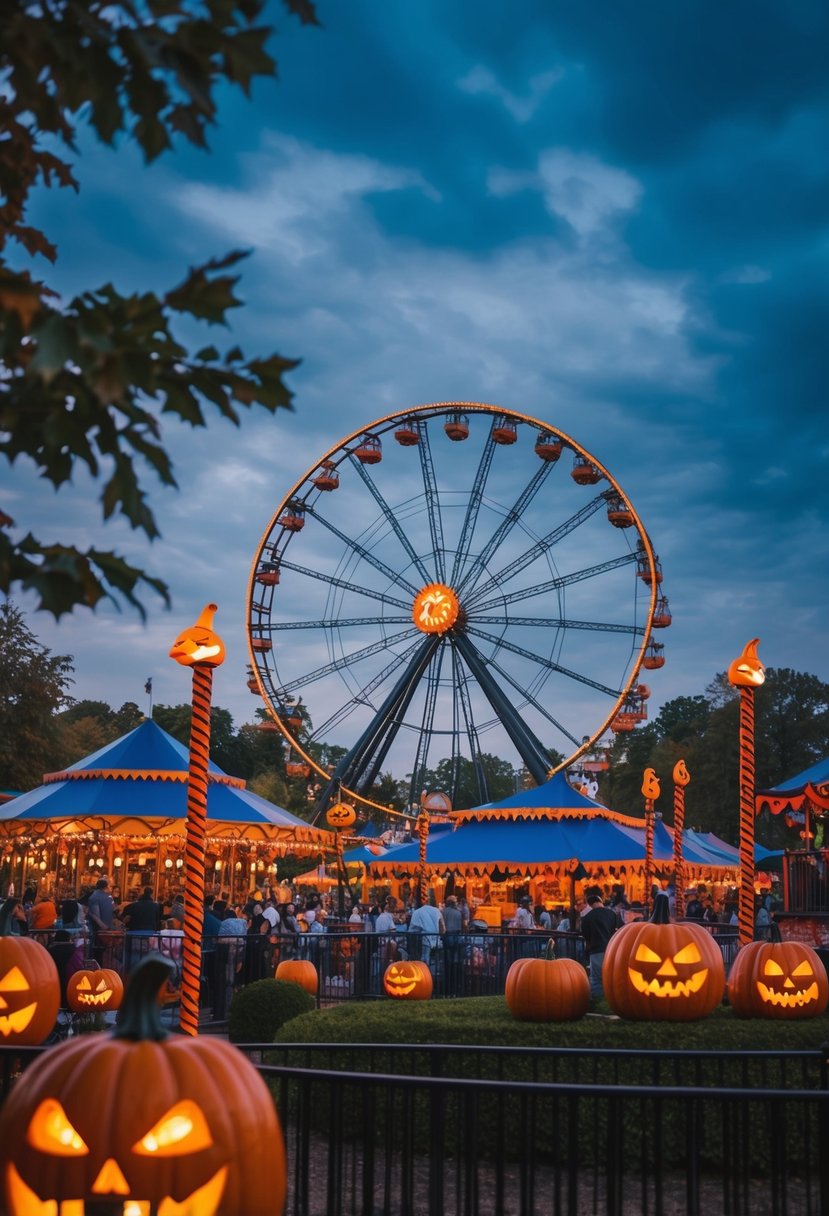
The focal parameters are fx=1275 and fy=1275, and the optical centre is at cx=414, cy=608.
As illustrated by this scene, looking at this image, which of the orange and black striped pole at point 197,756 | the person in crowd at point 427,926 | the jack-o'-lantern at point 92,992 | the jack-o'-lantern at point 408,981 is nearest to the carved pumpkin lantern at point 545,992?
the orange and black striped pole at point 197,756

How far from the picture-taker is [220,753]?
73.3 metres

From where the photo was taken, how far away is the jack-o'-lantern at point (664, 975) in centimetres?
967

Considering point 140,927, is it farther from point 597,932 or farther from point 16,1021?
point 16,1021

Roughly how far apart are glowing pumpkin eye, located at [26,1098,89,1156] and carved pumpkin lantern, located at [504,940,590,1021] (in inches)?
268

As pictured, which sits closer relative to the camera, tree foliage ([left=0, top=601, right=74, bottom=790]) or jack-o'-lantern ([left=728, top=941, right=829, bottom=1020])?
jack-o'-lantern ([left=728, top=941, right=829, bottom=1020])

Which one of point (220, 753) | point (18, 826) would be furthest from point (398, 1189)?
point (220, 753)

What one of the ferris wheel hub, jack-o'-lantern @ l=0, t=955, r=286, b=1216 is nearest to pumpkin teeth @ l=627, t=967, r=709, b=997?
jack-o'-lantern @ l=0, t=955, r=286, b=1216

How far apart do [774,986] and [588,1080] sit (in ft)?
7.32

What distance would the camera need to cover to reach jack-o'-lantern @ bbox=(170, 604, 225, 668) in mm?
8273

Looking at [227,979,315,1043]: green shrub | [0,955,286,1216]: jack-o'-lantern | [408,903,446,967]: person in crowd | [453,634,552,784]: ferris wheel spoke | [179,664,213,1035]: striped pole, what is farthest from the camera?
[453,634,552,784]: ferris wheel spoke

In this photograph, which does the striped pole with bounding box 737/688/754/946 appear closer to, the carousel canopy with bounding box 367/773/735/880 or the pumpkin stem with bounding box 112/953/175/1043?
the pumpkin stem with bounding box 112/953/175/1043

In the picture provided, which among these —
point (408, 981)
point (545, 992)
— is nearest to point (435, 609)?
point (408, 981)

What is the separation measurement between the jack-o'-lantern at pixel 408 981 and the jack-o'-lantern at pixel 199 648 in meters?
7.63

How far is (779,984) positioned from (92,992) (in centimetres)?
672
